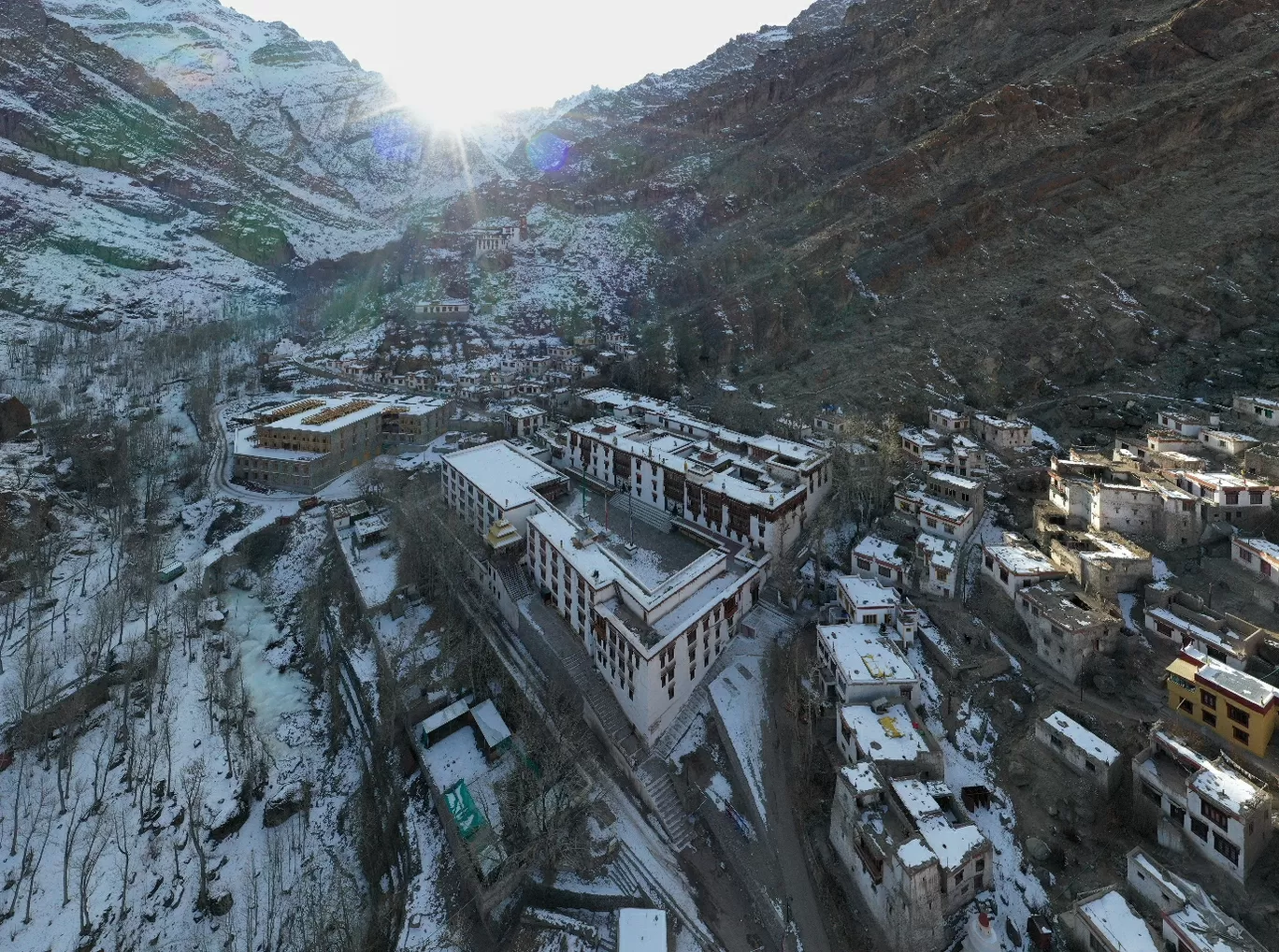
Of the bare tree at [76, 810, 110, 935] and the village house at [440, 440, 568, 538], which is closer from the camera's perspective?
the bare tree at [76, 810, 110, 935]

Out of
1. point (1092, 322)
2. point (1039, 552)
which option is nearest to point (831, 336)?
point (1092, 322)

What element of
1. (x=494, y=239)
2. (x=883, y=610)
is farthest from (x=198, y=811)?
(x=494, y=239)

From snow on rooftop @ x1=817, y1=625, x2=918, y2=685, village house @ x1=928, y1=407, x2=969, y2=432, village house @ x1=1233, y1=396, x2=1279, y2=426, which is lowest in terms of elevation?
snow on rooftop @ x1=817, y1=625, x2=918, y2=685

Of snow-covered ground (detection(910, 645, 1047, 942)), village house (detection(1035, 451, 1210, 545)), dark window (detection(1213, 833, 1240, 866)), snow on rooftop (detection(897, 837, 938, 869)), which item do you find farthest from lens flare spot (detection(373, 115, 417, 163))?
dark window (detection(1213, 833, 1240, 866))

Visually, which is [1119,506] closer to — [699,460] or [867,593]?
[867,593]

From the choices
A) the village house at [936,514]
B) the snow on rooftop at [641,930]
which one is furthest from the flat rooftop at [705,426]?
the snow on rooftop at [641,930]

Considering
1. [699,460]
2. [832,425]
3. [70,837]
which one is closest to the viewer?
[70,837]

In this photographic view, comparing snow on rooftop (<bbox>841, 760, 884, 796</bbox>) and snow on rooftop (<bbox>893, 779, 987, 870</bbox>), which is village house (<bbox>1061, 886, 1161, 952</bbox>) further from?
snow on rooftop (<bbox>841, 760, 884, 796</bbox>)
